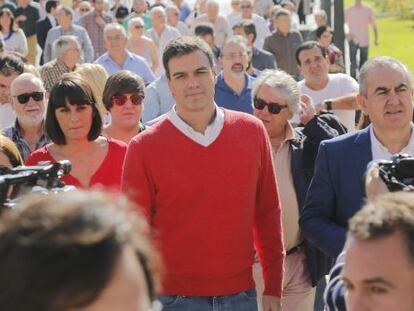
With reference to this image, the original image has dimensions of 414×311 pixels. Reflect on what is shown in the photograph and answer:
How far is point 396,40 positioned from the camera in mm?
32656

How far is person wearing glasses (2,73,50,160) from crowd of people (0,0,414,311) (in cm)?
1

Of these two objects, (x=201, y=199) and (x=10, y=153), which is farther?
(x=10, y=153)

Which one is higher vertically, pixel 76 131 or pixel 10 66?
pixel 76 131

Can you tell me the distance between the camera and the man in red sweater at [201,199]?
15.9 feet

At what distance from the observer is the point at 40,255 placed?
1.63 m

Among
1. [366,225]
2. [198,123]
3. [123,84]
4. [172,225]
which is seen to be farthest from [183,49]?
[366,225]

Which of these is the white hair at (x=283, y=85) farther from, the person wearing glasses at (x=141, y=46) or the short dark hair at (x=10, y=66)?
the person wearing glasses at (x=141, y=46)

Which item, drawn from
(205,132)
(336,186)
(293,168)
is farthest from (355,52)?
(205,132)

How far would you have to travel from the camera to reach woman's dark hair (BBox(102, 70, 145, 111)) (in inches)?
275

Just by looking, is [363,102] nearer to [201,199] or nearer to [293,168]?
[293,168]

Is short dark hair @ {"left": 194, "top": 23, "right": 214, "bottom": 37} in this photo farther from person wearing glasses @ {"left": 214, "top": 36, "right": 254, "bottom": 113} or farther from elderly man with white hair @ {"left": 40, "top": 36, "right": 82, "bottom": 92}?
person wearing glasses @ {"left": 214, "top": 36, "right": 254, "bottom": 113}

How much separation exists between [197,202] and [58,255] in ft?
10.5

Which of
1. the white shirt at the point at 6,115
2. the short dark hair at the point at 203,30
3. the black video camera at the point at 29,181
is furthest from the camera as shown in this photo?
the short dark hair at the point at 203,30

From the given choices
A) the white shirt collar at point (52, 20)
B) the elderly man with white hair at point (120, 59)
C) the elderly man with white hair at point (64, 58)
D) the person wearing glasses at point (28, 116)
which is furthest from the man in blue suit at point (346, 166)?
the white shirt collar at point (52, 20)
